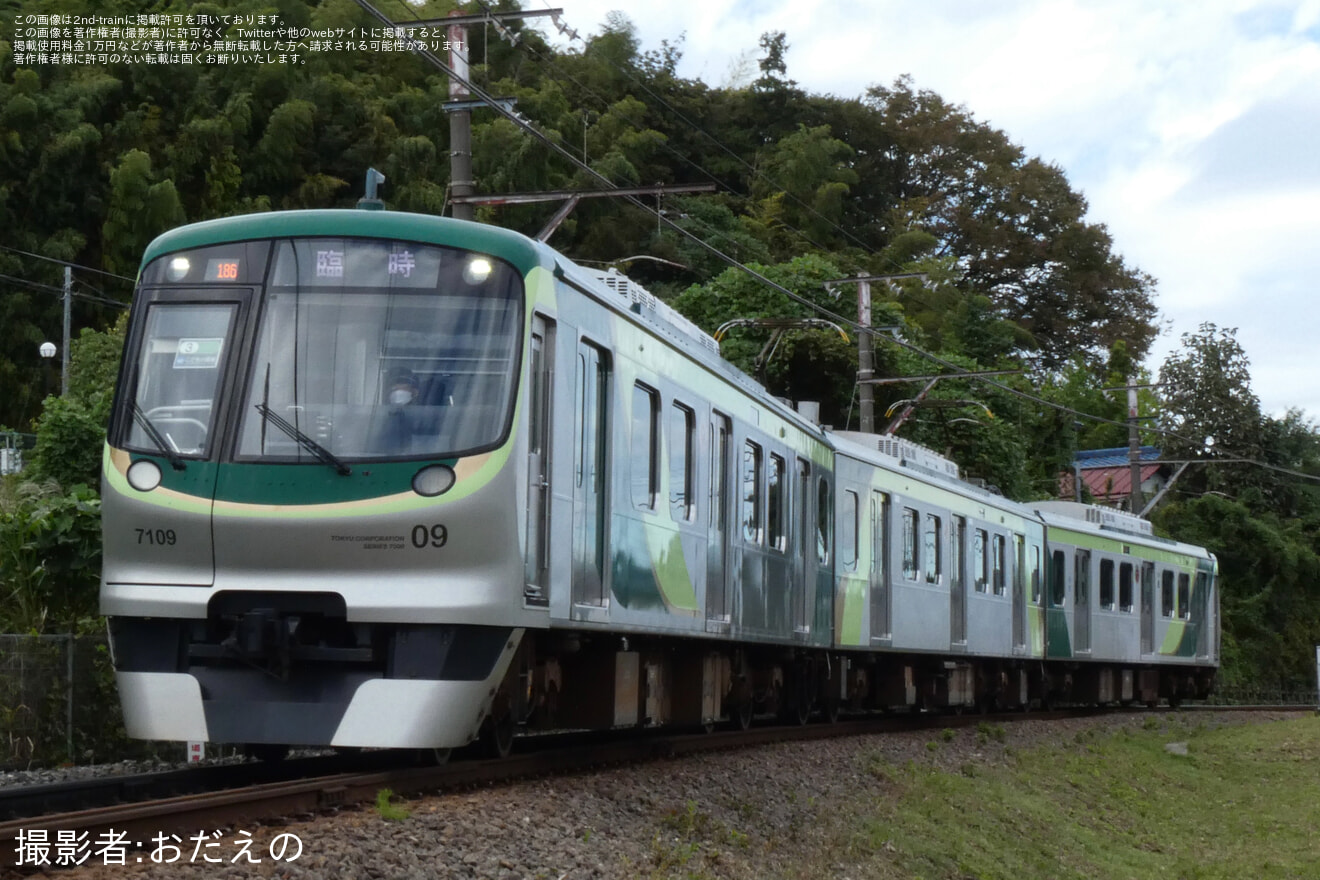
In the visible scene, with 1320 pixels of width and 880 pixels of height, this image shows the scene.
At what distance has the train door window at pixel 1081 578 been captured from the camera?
25017 mm

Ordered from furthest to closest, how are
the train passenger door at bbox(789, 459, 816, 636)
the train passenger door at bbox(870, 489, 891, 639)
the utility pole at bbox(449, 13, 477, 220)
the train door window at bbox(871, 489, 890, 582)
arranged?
the train door window at bbox(871, 489, 890, 582), the train passenger door at bbox(870, 489, 891, 639), the train passenger door at bbox(789, 459, 816, 636), the utility pole at bbox(449, 13, 477, 220)

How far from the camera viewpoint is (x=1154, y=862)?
1255cm

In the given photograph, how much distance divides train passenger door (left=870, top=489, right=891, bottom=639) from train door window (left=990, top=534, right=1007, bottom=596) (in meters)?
4.13

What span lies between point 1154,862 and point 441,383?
684 centimetres

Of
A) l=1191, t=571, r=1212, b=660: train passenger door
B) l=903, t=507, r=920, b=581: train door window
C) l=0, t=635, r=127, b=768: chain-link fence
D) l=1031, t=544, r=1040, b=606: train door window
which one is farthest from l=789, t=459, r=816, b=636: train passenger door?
l=1191, t=571, r=1212, b=660: train passenger door

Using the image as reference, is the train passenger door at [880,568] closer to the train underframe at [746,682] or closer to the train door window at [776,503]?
the train underframe at [746,682]

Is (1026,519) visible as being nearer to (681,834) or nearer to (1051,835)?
(1051,835)

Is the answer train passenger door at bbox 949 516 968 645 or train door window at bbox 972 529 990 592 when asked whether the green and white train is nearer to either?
train passenger door at bbox 949 516 968 645

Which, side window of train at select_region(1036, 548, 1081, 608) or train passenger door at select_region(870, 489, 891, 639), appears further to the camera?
side window of train at select_region(1036, 548, 1081, 608)

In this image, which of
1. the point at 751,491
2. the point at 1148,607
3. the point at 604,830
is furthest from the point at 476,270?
the point at 1148,607

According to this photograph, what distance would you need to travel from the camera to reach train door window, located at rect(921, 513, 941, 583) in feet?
63.1

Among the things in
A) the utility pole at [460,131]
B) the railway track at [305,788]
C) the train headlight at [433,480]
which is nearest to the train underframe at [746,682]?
the railway track at [305,788]

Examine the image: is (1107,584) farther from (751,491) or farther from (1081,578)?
(751,491)

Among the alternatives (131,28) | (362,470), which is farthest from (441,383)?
(131,28)
